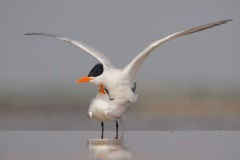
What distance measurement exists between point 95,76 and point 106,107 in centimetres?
100

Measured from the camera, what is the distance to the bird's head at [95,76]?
18.0 m

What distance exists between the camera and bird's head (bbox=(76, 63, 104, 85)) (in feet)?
58.9

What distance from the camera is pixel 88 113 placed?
57.1ft
